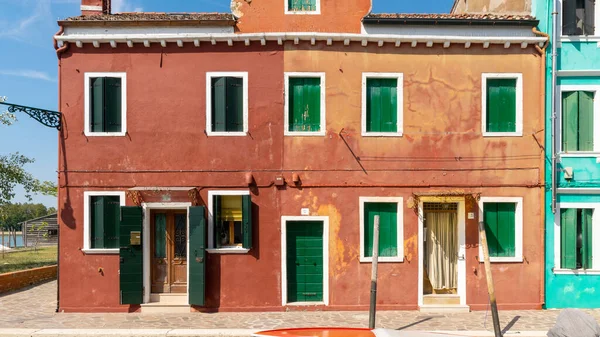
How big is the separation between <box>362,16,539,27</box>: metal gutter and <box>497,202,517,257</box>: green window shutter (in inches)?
180

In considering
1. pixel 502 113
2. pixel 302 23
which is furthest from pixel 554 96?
pixel 302 23

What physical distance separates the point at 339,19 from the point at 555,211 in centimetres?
731

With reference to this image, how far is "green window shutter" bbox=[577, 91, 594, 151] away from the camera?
1105 cm

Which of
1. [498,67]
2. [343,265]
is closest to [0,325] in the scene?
[343,265]

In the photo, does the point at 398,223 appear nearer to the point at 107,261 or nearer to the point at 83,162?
the point at 107,261

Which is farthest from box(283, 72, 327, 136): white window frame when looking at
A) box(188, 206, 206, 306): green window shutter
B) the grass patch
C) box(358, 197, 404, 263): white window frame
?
the grass patch

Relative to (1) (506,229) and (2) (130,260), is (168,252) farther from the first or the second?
A: (1) (506,229)

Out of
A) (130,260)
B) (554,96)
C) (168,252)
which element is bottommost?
(130,260)

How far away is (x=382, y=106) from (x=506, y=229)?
175 inches

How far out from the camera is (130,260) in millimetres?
10570

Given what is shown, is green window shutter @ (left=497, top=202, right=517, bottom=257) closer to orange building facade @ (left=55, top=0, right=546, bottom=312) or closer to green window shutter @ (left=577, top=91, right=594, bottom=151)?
orange building facade @ (left=55, top=0, right=546, bottom=312)

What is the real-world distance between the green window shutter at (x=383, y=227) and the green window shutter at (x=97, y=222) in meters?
6.64

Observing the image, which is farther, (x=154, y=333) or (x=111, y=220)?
(x=111, y=220)

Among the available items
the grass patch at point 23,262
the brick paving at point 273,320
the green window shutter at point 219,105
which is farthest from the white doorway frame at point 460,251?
the grass patch at point 23,262
